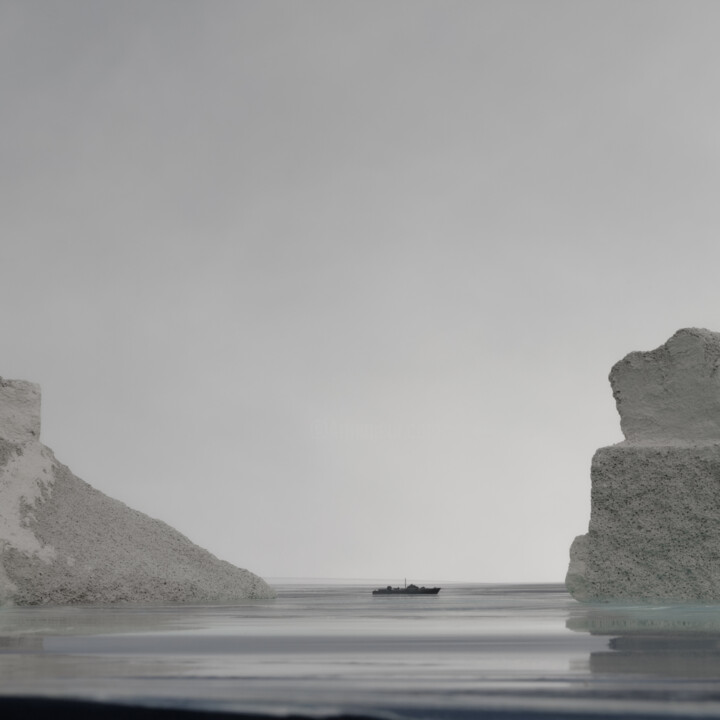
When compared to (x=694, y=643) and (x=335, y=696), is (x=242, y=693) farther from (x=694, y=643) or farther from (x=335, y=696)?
(x=694, y=643)

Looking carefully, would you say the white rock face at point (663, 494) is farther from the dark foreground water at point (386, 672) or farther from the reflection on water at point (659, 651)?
the dark foreground water at point (386, 672)

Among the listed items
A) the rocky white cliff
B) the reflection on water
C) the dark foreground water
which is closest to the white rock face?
the reflection on water

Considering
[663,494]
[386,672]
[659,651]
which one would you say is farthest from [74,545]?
[386,672]

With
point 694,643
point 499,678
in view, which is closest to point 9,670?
point 499,678

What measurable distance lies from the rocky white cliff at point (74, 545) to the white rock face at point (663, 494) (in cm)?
747

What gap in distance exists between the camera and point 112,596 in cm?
1590

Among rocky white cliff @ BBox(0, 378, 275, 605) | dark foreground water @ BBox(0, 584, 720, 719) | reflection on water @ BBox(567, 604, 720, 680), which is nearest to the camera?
dark foreground water @ BBox(0, 584, 720, 719)

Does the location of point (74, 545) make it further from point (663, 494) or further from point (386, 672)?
point (386, 672)

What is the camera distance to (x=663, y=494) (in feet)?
38.1

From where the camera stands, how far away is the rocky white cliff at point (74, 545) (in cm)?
1580

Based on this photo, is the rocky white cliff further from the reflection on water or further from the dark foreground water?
the reflection on water

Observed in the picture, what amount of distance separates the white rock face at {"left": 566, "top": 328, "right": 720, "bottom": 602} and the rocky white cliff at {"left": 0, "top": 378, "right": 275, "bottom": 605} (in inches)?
294

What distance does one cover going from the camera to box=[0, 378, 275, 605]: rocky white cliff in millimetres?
15797

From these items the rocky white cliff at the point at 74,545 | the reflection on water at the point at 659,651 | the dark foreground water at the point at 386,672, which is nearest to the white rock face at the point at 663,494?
the reflection on water at the point at 659,651
